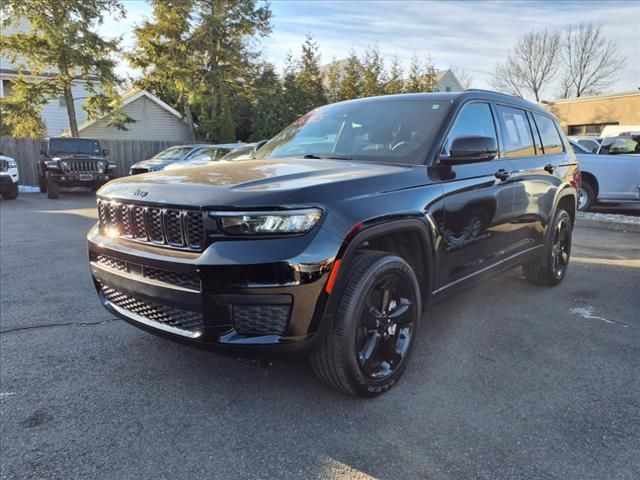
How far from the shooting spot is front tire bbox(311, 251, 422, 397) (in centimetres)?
255

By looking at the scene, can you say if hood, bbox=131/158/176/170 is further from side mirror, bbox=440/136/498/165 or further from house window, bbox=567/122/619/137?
house window, bbox=567/122/619/137

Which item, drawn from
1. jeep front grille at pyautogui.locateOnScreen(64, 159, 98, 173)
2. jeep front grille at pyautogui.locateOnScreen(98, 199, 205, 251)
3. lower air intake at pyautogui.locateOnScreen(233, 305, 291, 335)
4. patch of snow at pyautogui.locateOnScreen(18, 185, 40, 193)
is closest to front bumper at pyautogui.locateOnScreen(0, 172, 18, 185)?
jeep front grille at pyautogui.locateOnScreen(64, 159, 98, 173)

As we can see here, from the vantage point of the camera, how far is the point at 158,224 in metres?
2.60

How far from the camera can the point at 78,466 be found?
224cm

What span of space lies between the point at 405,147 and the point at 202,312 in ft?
5.97

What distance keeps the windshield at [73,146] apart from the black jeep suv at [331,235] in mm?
13586

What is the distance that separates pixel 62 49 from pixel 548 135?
19.4 m

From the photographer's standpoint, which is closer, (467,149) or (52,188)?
(467,149)

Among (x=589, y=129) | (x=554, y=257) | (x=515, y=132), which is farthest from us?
(x=589, y=129)

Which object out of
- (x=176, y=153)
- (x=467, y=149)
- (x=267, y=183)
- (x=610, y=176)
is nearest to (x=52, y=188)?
(x=176, y=153)

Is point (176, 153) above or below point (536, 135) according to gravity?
below

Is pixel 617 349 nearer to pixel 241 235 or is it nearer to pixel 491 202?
pixel 491 202

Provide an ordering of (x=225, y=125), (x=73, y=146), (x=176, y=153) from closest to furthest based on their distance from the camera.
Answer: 1. (x=73, y=146)
2. (x=176, y=153)
3. (x=225, y=125)

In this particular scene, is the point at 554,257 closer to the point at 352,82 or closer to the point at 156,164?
the point at 156,164
